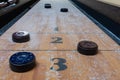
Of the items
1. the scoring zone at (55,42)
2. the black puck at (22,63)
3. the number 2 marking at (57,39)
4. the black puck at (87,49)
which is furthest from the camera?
the number 2 marking at (57,39)

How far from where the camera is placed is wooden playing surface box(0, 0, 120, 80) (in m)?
1.00

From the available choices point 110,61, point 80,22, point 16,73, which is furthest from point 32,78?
point 80,22

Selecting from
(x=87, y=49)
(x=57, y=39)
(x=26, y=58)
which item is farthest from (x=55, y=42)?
(x=26, y=58)

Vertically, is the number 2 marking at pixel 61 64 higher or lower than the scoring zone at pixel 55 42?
higher

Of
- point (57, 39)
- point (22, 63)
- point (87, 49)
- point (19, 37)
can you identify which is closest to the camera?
point (22, 63)

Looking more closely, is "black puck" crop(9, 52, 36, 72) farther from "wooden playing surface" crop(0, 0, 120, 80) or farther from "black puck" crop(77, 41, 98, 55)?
"black puck" crop(77, 41, 98, 55)

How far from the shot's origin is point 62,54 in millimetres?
1276

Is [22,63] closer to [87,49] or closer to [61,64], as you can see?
[61,64]

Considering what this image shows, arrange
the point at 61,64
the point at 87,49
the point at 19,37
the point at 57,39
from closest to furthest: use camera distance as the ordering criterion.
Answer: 1. the point at 61,64
2. the point at 87,49
3. the point at 19,37
4. the point at 57,39

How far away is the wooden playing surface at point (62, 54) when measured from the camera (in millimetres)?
997

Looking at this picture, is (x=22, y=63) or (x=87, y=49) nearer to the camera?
(x=22, y=63)

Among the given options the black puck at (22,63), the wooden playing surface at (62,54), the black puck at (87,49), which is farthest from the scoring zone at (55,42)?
the black puck at (22,63)

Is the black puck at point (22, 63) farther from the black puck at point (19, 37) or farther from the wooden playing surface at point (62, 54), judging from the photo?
the black puck at point (19, 37)

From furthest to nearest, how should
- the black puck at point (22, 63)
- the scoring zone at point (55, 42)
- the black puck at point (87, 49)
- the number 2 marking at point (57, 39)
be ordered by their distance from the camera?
the number 2 marking at point (57, 39) → the scoring zone at point (55, 42) → the black puck at point (87, 49) → the black puck at point (22, 63)
